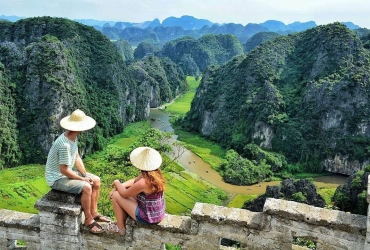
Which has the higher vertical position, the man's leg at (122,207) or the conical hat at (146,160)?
the conical hat at (146,160)

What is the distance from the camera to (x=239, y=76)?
8500cm

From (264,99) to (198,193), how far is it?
3358cm

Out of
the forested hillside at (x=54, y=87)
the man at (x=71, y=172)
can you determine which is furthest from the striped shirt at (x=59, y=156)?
the forested hillside at (x=54, y=87)

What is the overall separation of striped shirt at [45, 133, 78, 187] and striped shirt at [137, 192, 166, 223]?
1.63 metres

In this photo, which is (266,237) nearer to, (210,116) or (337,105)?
(337,105)

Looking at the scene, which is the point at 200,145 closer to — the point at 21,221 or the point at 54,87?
the point at 54,87

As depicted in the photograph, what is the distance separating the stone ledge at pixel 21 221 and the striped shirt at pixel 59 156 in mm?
1085

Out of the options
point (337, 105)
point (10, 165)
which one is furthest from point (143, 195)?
point (337, 105)

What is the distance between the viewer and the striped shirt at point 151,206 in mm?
7414

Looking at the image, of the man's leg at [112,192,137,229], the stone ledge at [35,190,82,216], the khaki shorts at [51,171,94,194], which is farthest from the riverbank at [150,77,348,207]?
the khaki shorts at [51,171,94,194]

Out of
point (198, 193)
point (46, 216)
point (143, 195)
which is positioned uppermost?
point (143, 195)

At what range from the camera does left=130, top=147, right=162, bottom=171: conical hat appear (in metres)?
7.26

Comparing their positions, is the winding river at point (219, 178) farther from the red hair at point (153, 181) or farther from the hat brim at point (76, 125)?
the red hair at point (153, 181)

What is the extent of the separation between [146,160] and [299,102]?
2754 inches
